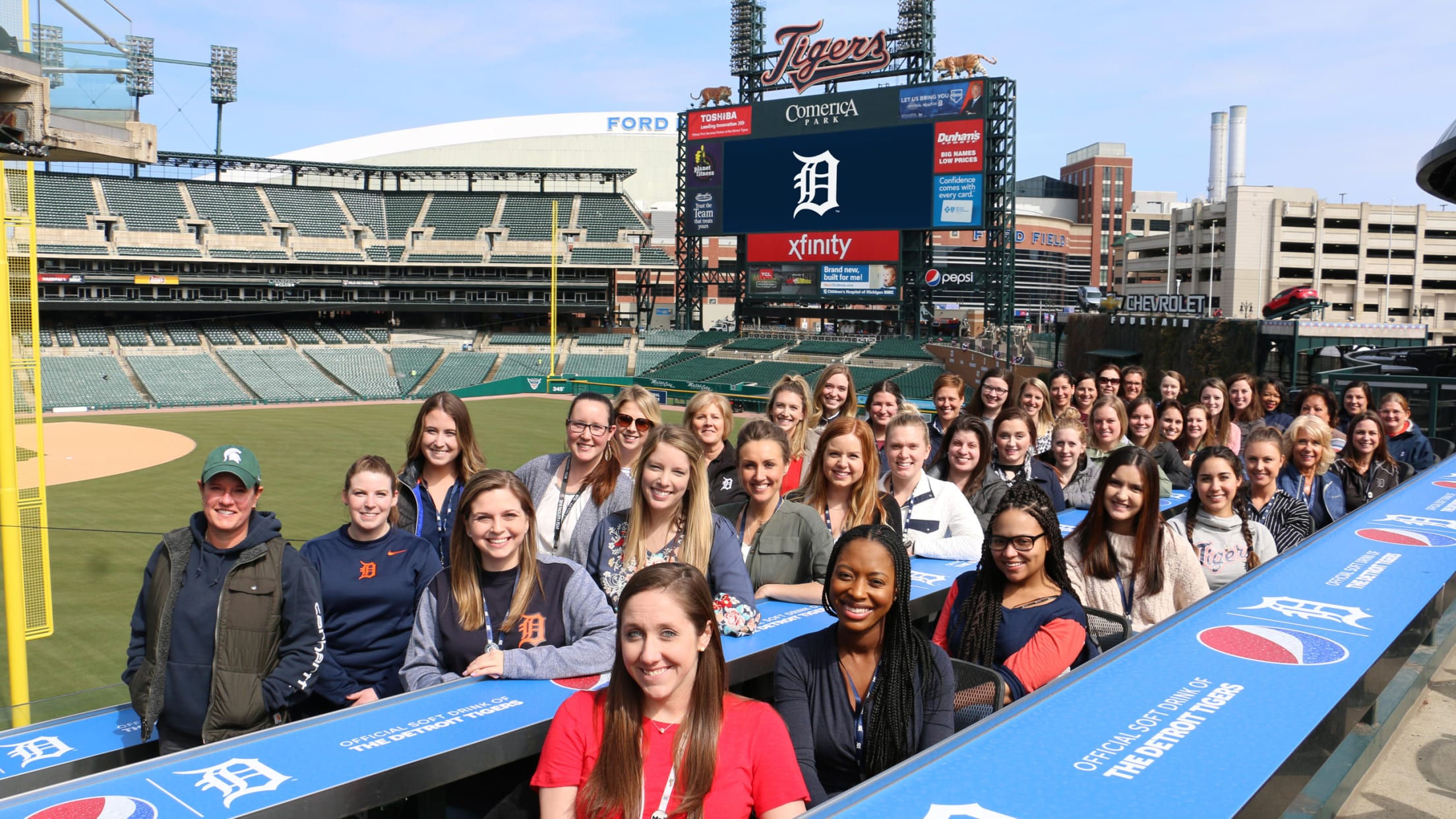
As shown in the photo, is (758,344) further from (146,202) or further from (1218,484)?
(1218,484)

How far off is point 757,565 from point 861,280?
38.1 m

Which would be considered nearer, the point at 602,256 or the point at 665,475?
the point at 665,475

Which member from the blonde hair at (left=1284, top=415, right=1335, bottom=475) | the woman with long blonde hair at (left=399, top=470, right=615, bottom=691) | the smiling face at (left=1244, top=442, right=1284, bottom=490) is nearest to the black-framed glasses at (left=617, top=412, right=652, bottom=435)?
the woman with long blonde hair at (left=399, top=470, right=615, bottom=691)

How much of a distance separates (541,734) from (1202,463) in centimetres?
334

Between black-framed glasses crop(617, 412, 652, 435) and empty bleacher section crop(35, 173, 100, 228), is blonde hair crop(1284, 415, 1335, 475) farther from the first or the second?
empty bleacher section crop(35, 173, 100, 228)

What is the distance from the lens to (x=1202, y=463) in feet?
15.3

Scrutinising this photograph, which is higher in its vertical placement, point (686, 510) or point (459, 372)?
point (686, 510)

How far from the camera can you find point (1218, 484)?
4598mm

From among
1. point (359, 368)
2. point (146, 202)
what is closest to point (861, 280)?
point (359, 368)

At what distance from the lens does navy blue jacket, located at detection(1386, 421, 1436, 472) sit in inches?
305

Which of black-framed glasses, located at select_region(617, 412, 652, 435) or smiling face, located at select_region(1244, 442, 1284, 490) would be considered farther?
smiling face, located at select_region(1244, 442, 1284, 490)

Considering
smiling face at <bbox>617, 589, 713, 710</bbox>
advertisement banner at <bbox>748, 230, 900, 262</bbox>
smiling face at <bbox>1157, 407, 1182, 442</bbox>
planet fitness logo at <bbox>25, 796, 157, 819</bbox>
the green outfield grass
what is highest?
advertisement banner at <bbox>748, 230, 900, 262</bbox>

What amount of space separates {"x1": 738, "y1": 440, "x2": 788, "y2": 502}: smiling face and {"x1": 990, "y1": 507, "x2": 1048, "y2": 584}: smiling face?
3.50ft

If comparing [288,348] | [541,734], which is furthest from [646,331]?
[541,734]
